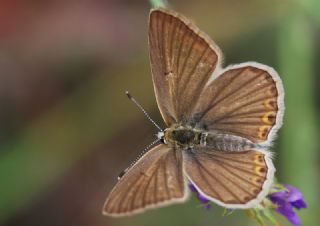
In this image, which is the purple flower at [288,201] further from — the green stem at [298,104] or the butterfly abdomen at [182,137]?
the green stem at [298,104]

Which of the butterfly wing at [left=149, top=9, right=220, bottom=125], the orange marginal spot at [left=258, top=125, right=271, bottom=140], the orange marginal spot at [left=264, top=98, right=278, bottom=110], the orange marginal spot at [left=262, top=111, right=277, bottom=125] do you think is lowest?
the orange marginal spot at [left=258, top=125, right=271, bottom=140]

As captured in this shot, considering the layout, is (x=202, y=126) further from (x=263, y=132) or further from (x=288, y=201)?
(x=288, y=201)

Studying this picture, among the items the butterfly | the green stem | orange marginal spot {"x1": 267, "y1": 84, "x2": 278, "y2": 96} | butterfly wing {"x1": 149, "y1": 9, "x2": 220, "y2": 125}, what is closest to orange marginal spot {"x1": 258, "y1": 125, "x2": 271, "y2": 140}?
the butterfly

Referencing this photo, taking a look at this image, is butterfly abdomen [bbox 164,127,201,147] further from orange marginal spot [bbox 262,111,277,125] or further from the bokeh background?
the bokeh background

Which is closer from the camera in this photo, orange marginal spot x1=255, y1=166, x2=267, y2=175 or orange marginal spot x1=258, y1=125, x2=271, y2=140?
orange marginal spot x1=255, y1=166, x2=267, y2=175

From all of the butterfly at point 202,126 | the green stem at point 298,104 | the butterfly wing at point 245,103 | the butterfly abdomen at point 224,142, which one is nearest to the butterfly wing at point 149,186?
the butterfly at point 202,126

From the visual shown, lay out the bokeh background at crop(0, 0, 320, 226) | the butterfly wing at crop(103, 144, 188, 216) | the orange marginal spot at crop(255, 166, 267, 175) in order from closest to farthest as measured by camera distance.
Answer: the butterfly wing at crop(103, 144, 188, 216), the orange marginal spot at crop(255, 166, 267, 175), the bokeh background at crop(0, 0, 320, 226)

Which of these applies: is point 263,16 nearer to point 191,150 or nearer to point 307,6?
point 307,6

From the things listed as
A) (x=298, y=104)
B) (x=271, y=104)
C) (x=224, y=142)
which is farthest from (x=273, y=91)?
A: (x=298, y=104)
